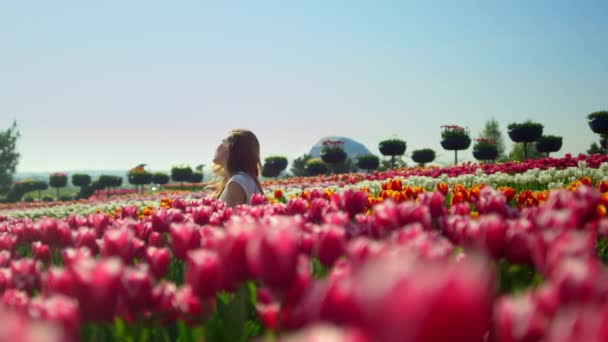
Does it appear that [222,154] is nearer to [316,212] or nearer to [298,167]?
[316,212]

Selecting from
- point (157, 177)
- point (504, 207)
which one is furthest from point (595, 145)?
point (504, 207)

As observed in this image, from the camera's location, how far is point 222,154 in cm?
760

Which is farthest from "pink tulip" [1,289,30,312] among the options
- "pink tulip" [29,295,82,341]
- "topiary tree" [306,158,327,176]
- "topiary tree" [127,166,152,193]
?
"topiary tree" [127,166,152,193]

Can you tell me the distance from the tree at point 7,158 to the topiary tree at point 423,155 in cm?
4008

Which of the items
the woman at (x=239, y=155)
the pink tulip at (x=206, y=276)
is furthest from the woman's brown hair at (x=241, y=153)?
the pink tulip at (x=206, y=276)

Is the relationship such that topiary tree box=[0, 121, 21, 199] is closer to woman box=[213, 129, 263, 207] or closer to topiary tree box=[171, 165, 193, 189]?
topiary tree box=[171, 165, 193, 189]

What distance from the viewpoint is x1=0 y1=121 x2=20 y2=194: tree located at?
53.2 metres

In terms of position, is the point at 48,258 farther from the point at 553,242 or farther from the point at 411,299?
the point at 411,299

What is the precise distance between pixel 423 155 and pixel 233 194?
A: 31436mm

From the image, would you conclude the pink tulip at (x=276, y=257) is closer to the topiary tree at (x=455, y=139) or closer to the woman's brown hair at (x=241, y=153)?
the woman's brown hair at (x=241, y=153)

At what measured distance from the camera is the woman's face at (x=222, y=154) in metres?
7.57

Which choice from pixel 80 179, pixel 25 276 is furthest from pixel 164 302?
pixel 80 179

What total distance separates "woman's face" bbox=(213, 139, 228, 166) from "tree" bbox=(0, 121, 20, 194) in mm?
52903

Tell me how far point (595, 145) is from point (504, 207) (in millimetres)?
58838
